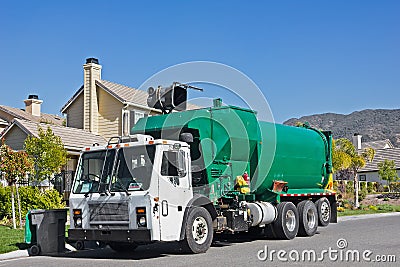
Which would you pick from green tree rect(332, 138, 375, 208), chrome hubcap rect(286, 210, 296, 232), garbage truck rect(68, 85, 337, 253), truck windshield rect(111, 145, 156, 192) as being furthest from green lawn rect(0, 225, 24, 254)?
green tree rect(332, 138, 375, 208)

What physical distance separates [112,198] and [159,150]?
1.46 m

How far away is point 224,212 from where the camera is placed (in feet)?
46.9

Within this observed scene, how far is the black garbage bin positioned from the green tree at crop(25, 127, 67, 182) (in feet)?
35.7

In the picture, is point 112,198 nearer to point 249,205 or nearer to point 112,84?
point 249,205

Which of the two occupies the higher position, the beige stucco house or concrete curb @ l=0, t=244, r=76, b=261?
the beige stucco house

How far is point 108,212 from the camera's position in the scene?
12.3 meters

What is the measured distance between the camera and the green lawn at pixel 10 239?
13.9 meters

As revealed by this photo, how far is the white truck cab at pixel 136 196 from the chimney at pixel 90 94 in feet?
66.2

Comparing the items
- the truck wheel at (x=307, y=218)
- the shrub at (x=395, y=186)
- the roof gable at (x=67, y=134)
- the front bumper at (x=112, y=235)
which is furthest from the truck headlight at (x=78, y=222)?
the shrub at (x=395, y=186)

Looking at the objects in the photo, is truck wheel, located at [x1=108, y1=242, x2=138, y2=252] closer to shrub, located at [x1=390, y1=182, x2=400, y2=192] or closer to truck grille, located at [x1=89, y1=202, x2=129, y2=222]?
truck grille, located at [x1=89, y1=202, x2=129, y2=222]

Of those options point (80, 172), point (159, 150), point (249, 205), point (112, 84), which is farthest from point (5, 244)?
point (112, 84)

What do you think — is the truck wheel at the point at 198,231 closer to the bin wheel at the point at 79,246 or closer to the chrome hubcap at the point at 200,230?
the chrome hubcap at the point at 200,230

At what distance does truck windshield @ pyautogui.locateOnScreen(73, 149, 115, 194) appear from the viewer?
12.8 m

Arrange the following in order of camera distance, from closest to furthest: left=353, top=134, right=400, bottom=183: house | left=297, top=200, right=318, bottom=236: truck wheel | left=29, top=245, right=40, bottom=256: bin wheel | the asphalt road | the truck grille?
the asphalt road, the truck grille, left=29, top=245, right=40, bottom=256: bin wheel, left=297, top=200, right=318, bottom=236: truck wheel, left=353, top=134, right=400, bottom=183: house
